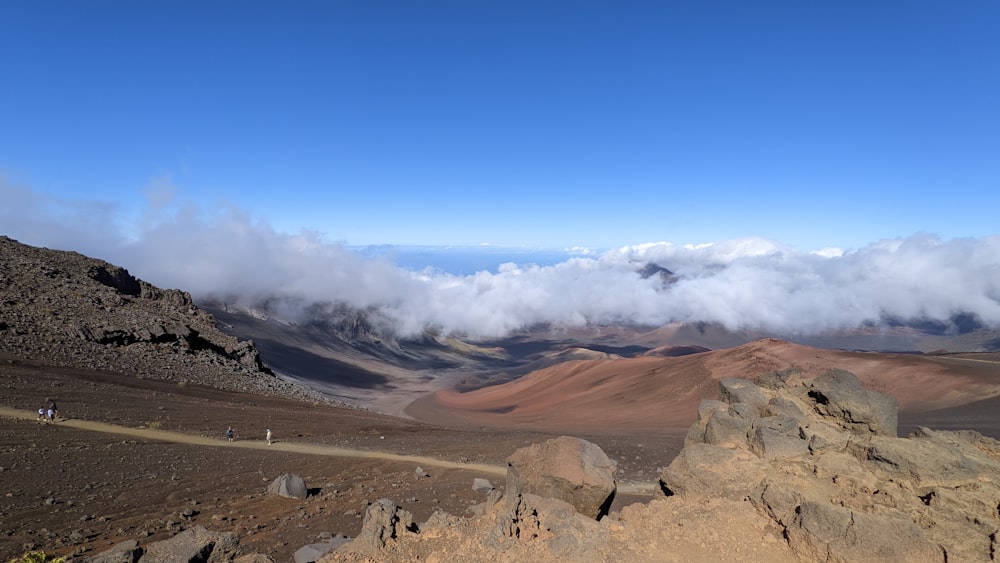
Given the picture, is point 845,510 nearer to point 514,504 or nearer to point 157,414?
point 514,504

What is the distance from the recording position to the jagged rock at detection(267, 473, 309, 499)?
41.0 feet

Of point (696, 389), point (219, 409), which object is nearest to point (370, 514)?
point (219, 409)

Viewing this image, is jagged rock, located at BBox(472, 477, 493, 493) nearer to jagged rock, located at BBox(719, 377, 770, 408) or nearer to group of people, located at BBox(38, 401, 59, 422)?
jagged rock, located at BBox(719, 377, 770, 408)

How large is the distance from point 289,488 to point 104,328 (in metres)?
26.0

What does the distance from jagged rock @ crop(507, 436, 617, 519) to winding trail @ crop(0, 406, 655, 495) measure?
9156 mm

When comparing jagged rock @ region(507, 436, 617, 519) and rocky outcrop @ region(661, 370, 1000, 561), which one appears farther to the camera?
jagged rock @ region(507, 436, 617, 519)

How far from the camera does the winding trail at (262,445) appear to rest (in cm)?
1755

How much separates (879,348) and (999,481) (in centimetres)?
14618

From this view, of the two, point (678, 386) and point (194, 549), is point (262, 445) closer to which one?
point (194, 549)

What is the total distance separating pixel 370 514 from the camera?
6758mm

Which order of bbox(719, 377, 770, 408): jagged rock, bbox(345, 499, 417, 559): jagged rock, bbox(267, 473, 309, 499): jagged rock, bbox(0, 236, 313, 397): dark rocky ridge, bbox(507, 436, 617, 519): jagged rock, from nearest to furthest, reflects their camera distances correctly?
bbox(345, 499, 417, 559): jagged rock
bbox(507, 436, 617, 519): jagged rock
bbox(719, 377, 770, 408): jagged rock
bbox(267, 473, 309, 499): jagged rock
bbox(0, 236, 313, 397): dark rocky ridge

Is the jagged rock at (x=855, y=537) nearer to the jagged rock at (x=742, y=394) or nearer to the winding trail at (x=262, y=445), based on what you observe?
the jagged rock at (x=742, y=394)

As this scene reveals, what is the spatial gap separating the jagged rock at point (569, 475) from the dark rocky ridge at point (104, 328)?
2721 centimetres

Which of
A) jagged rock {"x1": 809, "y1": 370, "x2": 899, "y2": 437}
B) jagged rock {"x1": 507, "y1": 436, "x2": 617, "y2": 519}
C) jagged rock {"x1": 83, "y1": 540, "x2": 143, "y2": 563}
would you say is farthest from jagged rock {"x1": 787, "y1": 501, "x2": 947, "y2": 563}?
jagged rock {"x1": 83, "y1": 540, "x2": 143, "y2": 563}
